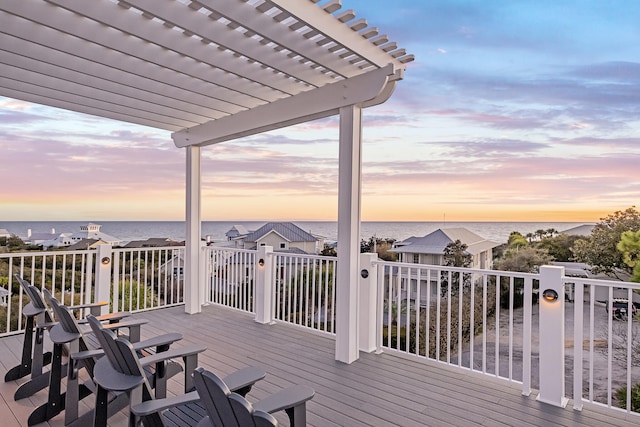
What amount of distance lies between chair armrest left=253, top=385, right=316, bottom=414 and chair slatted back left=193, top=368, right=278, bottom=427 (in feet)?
0.51

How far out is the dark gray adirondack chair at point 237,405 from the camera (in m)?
1.36

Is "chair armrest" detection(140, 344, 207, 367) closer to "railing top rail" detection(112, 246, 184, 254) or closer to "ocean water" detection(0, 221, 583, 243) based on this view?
"railing top rail" detection(112, 246, 184, 254)

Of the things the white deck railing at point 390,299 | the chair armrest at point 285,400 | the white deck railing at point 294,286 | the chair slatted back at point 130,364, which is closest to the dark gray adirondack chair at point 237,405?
the chair armrest at point 285,400

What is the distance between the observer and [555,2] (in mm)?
8430

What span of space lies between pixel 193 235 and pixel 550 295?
496 centimetres

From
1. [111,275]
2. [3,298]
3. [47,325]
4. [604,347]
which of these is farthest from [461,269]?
[604,347]

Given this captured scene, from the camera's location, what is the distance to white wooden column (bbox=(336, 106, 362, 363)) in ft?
13.1

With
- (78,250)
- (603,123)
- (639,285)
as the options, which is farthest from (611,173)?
(78,250)

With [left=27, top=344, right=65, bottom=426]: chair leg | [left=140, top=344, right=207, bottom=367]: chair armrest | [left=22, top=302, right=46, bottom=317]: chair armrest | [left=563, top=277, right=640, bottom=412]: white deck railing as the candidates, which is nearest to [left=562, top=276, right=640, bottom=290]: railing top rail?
[left=563, top=277, right=640, bottom=412]: white deck railing

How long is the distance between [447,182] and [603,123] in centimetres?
578

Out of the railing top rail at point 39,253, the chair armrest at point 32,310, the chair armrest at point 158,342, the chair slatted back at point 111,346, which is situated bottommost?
the chair armrest at point 158,342

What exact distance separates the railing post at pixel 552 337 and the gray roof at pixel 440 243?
5946 mm

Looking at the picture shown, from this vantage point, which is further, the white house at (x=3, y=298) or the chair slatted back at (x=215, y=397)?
the white house at (x=3, y=298)

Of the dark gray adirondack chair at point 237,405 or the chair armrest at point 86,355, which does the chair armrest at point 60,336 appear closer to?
the chair armrest at point 86,355
